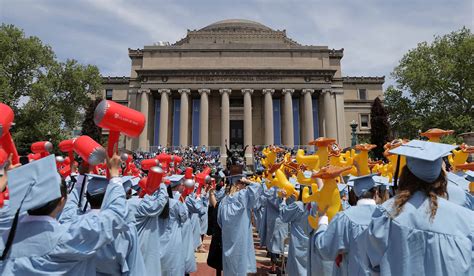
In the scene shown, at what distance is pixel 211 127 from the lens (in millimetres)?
46969

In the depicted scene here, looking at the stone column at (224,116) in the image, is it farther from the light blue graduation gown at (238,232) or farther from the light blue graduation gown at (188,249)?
the light blue graduation gown at (238,232)

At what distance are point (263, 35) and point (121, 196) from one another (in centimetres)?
5401

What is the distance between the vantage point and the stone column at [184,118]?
42.4 metres

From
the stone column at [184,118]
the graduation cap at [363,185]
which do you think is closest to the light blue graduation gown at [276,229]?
the graduation cap at [363,185]

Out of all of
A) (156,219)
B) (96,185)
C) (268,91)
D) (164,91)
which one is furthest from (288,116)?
(96,185)

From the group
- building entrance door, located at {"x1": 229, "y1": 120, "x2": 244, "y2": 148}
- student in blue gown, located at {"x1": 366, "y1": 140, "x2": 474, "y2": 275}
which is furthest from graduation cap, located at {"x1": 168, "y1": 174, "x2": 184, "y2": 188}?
building entrance door, located at {"x1": 229, "y1": 120, "x2": 244, "y2": 148}

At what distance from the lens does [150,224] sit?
5.09 m

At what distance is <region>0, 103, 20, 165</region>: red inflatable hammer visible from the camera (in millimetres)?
3367

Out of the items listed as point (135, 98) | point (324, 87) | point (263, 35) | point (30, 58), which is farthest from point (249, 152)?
point (30, 58)

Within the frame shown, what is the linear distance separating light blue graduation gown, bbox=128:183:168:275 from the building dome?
54139mm

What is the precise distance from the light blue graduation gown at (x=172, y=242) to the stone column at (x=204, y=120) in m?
36.7

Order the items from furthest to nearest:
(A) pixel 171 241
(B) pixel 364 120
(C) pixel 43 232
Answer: (B) pixel 364 120 < (A) pixel 171 241 < (C) pixel 43 232

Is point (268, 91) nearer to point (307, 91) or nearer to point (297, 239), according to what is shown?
point (307, 91)

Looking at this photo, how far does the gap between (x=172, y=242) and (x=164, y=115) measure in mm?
38798
